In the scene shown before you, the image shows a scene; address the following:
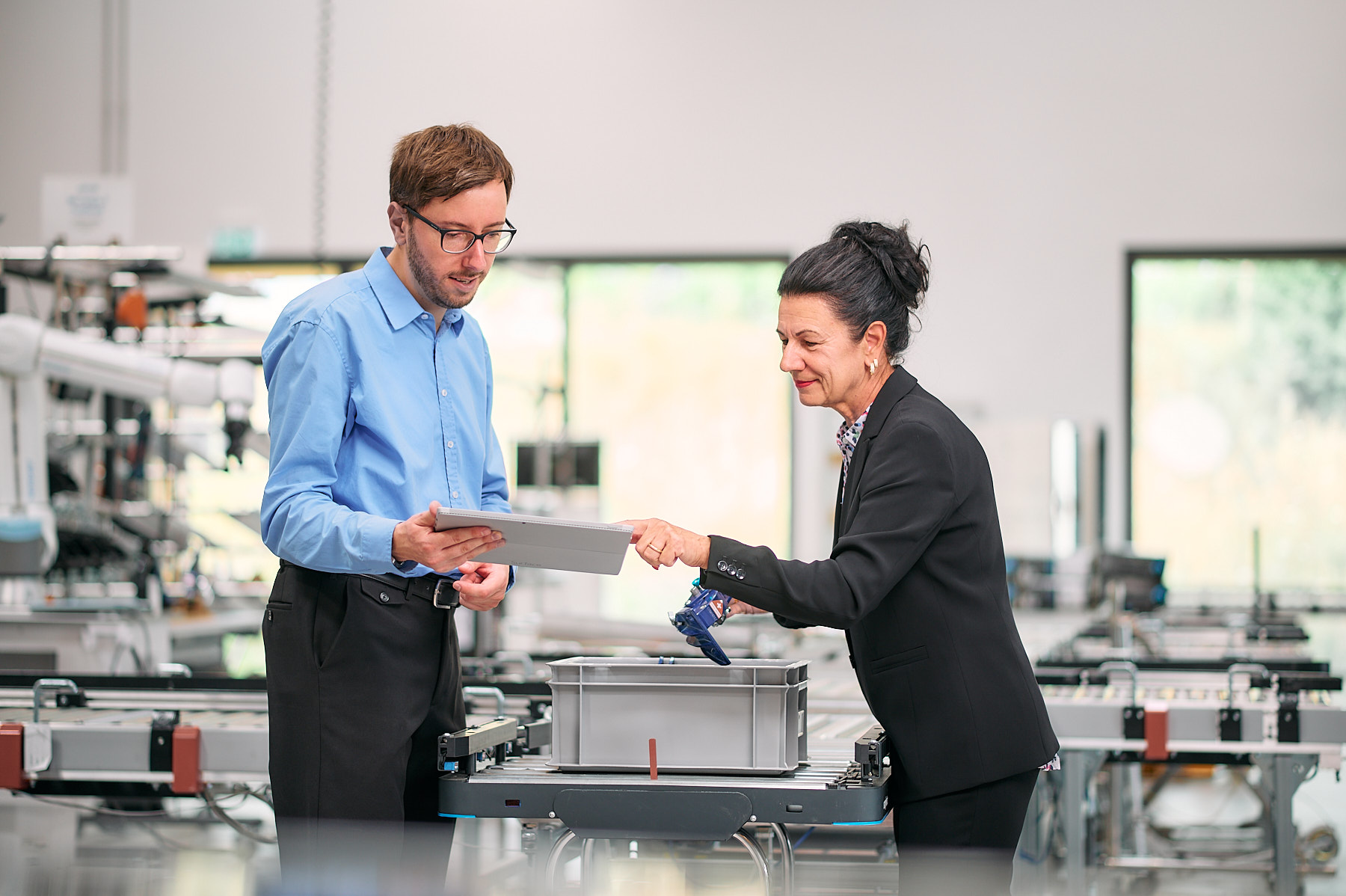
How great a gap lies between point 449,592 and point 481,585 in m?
0.04

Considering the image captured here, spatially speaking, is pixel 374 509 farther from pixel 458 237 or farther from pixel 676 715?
pixel 676 715

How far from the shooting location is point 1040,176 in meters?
7.60

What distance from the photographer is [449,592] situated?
68.5 inches

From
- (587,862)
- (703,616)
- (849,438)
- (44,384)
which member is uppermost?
(44,384)

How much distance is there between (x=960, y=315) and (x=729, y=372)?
4.67 ft

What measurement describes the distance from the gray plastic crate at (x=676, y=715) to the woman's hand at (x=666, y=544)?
151 mm

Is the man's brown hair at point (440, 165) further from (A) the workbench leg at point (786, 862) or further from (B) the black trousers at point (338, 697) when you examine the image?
(A) the workbench leg at point (786, 862)

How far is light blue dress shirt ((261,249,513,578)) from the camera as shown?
158 centimetres

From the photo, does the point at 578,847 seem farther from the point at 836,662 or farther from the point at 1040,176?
the point at 1040,176

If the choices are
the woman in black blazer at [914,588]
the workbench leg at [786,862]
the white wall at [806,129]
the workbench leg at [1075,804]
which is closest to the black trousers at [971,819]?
the woman in black blazer at [914,588]

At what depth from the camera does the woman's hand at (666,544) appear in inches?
64.2

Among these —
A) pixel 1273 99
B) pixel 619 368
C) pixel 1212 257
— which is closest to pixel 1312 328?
pixel 1212 257

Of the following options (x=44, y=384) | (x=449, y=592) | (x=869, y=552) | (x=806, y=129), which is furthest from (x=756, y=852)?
(x=806, y=129)

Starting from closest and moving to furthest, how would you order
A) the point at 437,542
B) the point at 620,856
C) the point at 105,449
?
1. the point at 437,542
2. the point at 620,856
3. the point at 105,449
